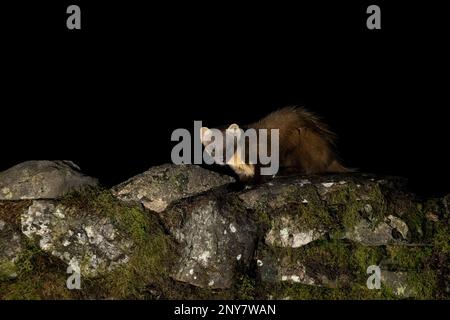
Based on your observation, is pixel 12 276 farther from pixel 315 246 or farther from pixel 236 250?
pixel 315 246

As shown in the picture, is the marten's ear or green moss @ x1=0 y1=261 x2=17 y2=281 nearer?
green moss @ x1=0 y1=261 x2=17 y2=281

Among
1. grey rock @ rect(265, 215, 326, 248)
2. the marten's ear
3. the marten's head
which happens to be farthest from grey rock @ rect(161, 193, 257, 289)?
the marten's ear

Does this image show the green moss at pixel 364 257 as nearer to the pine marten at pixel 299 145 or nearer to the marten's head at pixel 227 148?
the pine marten at pixel 299 145

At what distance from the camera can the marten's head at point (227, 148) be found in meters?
7.05

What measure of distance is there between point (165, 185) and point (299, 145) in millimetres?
2267

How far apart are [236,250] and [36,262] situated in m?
1.82

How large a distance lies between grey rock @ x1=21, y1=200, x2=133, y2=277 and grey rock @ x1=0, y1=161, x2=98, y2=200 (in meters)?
0.21

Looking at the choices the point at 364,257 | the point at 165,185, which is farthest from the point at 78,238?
the point at 364,257

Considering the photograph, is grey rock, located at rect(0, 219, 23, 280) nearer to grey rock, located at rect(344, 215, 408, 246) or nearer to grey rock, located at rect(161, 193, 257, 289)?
grey rock, located at rect(161, 193, 257, 289)

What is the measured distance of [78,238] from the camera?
4.71 meters

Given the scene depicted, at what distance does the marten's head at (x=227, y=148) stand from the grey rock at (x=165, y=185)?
1.82 metres

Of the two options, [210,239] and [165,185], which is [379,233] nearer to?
[210,239]

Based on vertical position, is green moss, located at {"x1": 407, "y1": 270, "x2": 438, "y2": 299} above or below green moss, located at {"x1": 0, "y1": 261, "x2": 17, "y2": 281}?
below

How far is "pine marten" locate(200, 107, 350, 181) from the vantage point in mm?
6430
